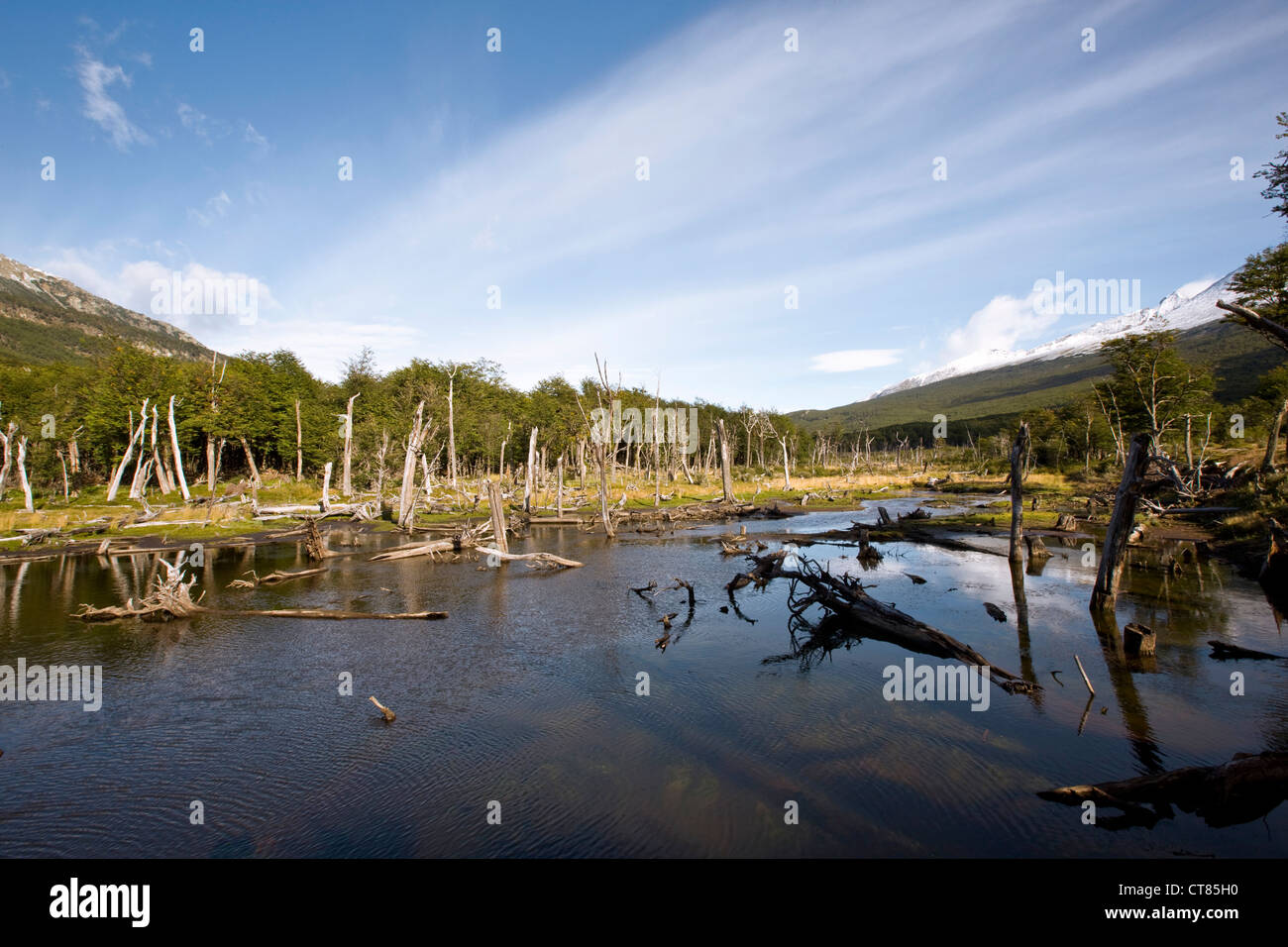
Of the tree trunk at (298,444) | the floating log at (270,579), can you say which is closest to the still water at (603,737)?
the floating log at (270,579)

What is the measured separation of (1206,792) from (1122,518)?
409 inches

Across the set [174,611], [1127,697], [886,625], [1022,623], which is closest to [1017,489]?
[1022,623]

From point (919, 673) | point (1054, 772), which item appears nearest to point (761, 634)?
point (919, 673)

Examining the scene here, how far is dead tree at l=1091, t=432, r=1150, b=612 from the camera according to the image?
1523cm

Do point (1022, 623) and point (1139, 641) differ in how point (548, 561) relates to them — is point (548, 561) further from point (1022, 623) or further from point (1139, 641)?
point (1139, 641)

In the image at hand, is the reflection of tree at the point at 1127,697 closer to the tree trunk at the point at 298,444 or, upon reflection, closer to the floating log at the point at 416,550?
the floating log at the point at 416,550

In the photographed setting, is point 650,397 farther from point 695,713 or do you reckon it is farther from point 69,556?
point 695,713

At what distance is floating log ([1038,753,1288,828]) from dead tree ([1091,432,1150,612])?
366 inches

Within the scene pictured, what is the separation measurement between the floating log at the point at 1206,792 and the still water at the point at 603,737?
7.3 inches

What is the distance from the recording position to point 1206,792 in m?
7.19

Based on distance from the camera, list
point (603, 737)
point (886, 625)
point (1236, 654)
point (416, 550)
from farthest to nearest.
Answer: point (416, 550) → point (886, 625) → point (1236, 654) → point (603, 737)

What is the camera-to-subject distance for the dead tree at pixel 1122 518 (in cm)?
1523

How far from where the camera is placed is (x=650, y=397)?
104 m
